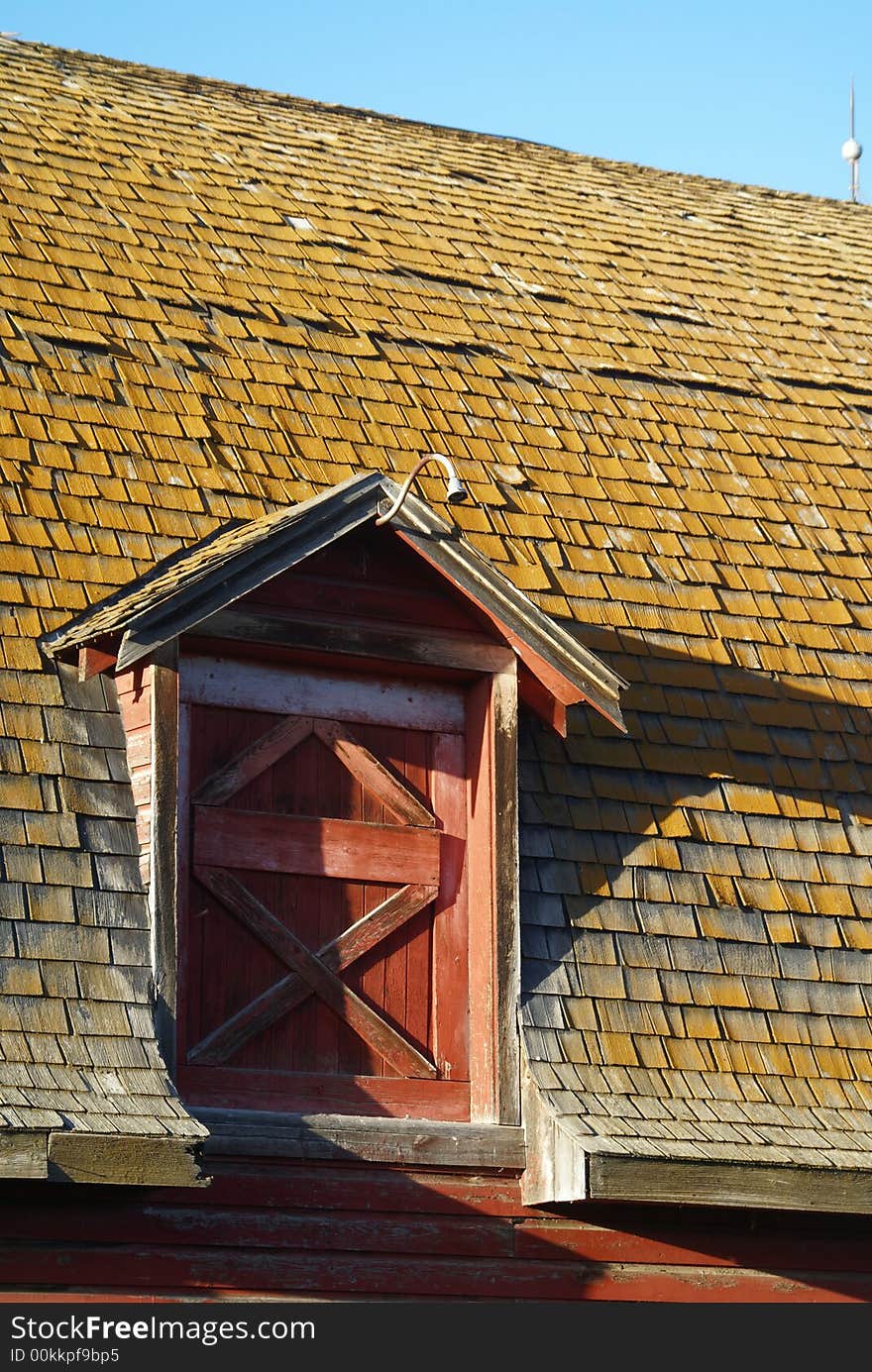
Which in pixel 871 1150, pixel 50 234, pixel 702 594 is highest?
pixel 50 234

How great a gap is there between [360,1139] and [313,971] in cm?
68

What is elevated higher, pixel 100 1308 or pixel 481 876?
pixel 481 876

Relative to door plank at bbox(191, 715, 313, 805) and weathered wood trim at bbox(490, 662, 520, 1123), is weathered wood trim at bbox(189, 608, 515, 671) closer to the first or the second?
weathered wood trim at bbox(490, 662, 520, 1123)

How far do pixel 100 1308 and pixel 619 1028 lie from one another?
8.10ft

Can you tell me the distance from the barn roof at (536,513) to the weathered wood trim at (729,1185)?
56 mm

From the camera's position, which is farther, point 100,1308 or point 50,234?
point 50,234

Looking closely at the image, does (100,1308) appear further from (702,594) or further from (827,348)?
(827,348)

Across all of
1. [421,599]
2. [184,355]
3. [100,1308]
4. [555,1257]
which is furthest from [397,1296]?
[184,355]

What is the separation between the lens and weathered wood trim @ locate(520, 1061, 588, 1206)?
26.1ft

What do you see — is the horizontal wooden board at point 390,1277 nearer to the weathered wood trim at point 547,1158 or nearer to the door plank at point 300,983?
the weathered wood trim at point 547,1158

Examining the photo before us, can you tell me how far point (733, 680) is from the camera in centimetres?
1005

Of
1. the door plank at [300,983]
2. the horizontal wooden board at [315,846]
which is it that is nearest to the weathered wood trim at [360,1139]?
the door plank at [300,983]

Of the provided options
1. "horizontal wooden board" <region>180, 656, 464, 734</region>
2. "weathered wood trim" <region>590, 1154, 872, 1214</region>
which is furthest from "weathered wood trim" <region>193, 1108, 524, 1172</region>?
"horizontal wooden board" <region>180, 656, 464, 734</region>

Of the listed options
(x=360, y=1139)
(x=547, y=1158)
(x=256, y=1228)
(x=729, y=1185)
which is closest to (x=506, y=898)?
(x=547, y=1158)
